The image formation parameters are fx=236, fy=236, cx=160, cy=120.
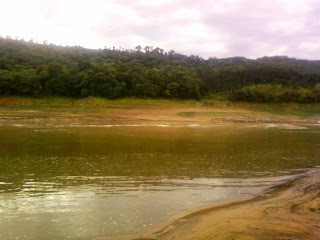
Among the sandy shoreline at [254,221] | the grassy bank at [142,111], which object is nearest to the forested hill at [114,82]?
the grassy bank at [142,111]

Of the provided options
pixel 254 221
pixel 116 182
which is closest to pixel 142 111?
pixel 116 182

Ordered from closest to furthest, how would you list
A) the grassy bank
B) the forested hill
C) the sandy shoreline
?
the sandy shoreline, the grassy bank, the forested hill

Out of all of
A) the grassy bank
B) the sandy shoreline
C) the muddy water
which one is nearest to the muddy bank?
the sandy shoreline

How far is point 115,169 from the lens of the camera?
8.14 m

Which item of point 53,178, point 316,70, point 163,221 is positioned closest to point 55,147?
point 53,178

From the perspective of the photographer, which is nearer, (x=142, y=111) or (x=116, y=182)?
(x=116, y=182)

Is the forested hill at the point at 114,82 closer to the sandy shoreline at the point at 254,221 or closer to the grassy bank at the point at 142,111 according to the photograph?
the grassy bank at the point at 142,111

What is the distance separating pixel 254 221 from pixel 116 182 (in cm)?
384

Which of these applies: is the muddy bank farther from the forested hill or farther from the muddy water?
the forested hill

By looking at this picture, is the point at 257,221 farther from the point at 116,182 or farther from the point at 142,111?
the point at 142,111

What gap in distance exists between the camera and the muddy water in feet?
14.9

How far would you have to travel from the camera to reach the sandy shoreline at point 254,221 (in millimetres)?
4059

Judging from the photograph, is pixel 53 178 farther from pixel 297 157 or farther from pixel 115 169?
pixel 297 157

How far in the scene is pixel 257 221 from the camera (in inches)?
179
